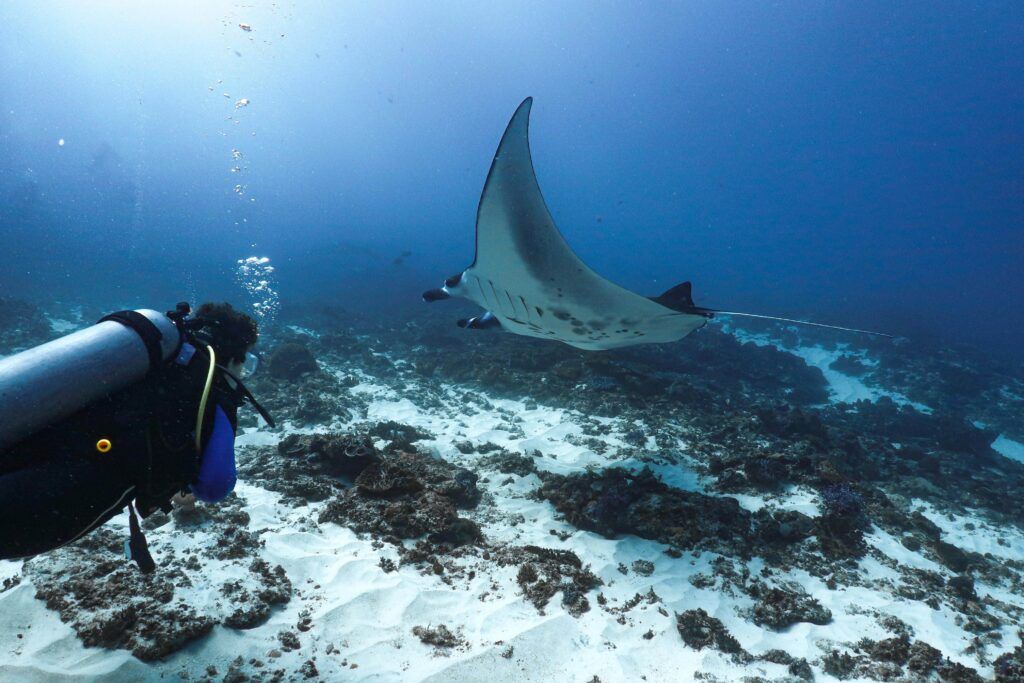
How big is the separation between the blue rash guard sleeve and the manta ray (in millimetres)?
2668

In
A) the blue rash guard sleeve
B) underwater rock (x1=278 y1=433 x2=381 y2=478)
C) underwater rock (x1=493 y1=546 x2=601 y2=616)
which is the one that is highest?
the blue rash guard sleeve

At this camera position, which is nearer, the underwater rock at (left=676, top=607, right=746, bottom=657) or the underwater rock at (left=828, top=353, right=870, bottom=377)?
the underwater rock at (left=676, top=607, right=746, bottom=657)

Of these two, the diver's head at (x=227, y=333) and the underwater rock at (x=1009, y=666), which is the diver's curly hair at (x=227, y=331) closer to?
the diver's head at (x=227, y=333)

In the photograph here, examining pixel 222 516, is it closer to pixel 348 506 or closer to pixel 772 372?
pixel 348 506

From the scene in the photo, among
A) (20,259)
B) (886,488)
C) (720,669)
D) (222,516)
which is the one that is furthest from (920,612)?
(20,259)

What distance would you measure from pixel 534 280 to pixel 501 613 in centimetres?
292

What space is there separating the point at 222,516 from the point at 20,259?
54.0 m

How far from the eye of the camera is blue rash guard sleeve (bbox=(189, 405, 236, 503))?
185 cm

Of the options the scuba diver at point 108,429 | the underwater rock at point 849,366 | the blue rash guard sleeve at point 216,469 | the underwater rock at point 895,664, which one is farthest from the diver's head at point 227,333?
the underwater rock at point 849,366

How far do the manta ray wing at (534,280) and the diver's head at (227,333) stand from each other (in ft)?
7.11

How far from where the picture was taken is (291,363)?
9648 millimetres

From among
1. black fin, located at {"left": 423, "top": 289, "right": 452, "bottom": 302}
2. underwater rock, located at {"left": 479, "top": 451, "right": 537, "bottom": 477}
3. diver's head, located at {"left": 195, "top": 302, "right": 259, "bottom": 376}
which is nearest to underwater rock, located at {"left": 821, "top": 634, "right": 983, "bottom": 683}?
underwater rock, located at {"left": 479, "top": 451, "right": 537, "bottom": 477}

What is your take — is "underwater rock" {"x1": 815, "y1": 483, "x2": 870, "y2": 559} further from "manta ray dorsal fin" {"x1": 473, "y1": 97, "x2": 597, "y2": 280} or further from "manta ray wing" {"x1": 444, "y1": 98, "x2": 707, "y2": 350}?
"manta ray dorsal fin" {"x1": 473, "y1": 97, "x2": 597, "y2": 280}

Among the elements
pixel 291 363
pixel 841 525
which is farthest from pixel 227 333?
pixel 291 363
